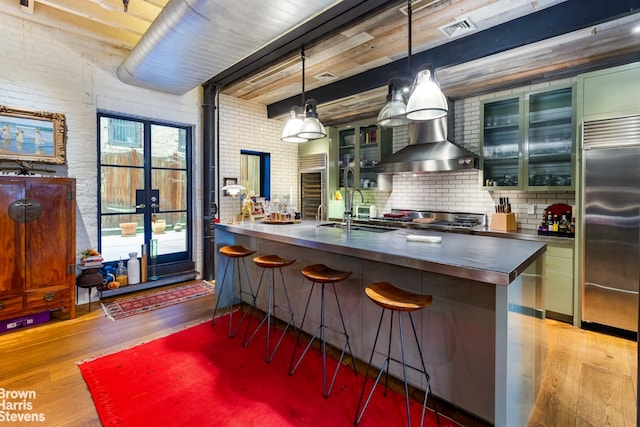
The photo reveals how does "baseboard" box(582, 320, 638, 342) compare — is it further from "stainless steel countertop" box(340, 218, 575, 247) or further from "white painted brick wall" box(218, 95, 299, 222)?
"white painted brick wall" box(218, 95, 299, 222)

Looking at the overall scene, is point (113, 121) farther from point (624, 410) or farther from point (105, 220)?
point (624, 410)

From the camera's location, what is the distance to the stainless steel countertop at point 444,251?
1504mm

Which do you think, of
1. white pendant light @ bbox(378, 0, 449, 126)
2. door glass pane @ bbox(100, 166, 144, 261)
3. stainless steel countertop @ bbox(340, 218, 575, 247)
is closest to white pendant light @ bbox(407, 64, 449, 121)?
white pendant light @ bbox(378, 0, 449, 126)

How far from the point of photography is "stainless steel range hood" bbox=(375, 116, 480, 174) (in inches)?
155

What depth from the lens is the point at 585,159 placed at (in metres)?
3.15

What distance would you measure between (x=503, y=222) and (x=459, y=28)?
2.39m

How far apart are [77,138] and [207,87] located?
76.0 inches

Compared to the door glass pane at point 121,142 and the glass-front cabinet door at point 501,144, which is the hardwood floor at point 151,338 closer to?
the glass-front cabinet door at point 501,144

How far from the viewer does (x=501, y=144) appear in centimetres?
420

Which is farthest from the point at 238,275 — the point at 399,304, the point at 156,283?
the point at 399,304

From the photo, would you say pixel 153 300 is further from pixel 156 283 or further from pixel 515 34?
pixel 515 34

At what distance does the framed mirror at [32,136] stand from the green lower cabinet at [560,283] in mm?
5814

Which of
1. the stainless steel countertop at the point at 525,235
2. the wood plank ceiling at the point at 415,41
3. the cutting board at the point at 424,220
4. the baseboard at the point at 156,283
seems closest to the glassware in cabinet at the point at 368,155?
the wood plank ceiling at the point at 415,41

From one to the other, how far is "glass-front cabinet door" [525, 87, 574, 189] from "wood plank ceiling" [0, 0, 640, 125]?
0.96ft
